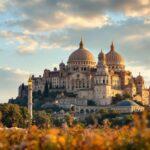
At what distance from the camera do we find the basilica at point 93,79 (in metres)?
115

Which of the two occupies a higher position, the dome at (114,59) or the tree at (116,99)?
the dome at (114,59)

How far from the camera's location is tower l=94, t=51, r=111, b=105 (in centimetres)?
11350

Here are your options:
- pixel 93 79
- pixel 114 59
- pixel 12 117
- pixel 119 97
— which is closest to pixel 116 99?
pixel 119 97

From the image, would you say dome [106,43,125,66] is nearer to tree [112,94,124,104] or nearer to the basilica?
the basilica

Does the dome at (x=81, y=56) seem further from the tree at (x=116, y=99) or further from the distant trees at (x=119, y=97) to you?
the tree at (x=116, y=99)

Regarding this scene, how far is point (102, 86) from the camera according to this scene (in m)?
115

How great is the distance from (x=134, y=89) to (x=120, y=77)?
4154 mm

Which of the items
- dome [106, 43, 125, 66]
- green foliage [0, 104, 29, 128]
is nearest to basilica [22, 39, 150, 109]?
dome [106, 43, 125, 66]

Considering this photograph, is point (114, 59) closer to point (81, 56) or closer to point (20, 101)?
point (81, 56)

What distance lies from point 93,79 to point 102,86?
5980 millimetres

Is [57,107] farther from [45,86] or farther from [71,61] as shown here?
[71,61]

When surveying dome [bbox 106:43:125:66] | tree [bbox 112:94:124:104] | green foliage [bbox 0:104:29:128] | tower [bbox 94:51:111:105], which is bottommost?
green foliage [bbox 0:104:29:128]

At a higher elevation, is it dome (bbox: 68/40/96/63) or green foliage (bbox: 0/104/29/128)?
dome (bbox: 68/40/96/63)

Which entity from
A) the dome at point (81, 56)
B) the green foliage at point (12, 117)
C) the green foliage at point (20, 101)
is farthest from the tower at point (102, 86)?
the green foliage at point (12, 117)
